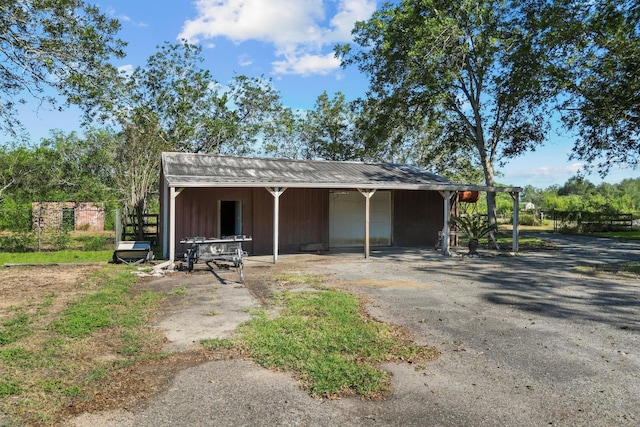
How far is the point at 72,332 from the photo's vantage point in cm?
468

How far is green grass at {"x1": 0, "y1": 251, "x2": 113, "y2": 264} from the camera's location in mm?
11266

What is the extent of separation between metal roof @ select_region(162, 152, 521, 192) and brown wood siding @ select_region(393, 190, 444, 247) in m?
0.78

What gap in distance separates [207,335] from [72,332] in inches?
58.0

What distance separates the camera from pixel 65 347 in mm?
4227

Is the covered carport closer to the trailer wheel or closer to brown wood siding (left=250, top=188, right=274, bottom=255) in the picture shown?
brown wood siding (left=250, top=188, right=274, bottom=255)

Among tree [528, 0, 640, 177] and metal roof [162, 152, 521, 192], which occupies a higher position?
tree [528, 0, 640, 177]

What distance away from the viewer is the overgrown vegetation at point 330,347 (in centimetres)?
347

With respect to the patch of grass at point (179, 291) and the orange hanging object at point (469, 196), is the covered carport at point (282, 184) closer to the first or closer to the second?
the orange hanging object at point (469, 196)

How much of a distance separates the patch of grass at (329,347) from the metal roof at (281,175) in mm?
5475

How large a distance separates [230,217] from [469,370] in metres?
10.7

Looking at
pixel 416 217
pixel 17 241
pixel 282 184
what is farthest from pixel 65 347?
pixel 416 217

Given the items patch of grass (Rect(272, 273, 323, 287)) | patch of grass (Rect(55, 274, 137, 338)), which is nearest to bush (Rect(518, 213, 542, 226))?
patch of grass (Rect(272, 273, 323, 287))

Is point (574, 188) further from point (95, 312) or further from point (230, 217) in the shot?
point (95, 312)

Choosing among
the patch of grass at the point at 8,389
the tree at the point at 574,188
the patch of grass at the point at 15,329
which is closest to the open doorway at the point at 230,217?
the patch of grass at the point at 15,329
